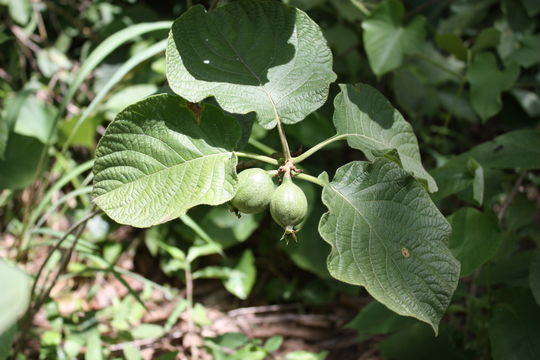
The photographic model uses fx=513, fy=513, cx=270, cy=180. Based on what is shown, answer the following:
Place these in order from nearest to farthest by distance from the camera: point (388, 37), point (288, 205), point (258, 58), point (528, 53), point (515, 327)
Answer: point (288, 205)
point (258, 58)
point (515, 327)
point (388, 37)
point (528, 53)

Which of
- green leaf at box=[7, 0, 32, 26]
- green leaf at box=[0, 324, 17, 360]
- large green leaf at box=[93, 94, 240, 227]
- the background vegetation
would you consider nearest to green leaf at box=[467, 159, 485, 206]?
the background vegetation

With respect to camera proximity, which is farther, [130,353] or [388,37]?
[388,37]

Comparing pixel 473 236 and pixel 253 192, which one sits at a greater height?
pixel 253 192

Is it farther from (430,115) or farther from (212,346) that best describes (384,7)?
(212,346)

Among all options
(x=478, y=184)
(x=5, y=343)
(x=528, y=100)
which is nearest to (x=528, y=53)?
(x=528, y=100)

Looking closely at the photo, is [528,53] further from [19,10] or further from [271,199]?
[19,10]

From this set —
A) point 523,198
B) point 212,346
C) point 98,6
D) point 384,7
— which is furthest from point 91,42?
point 523,198
